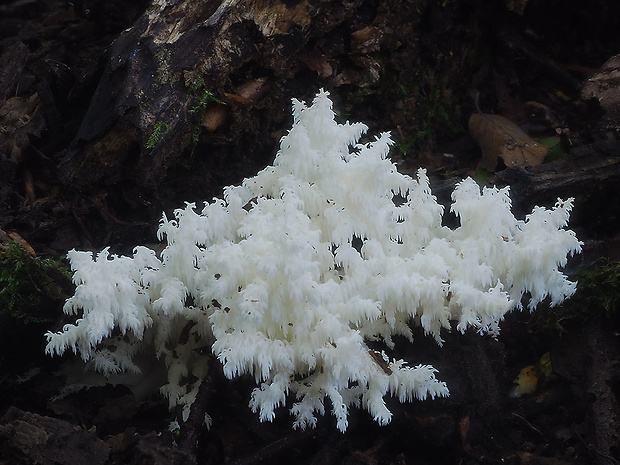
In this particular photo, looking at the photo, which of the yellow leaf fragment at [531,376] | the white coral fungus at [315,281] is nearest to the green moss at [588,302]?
the yellow leaf fragment at [531,376]

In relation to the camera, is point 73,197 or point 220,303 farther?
point 73,197

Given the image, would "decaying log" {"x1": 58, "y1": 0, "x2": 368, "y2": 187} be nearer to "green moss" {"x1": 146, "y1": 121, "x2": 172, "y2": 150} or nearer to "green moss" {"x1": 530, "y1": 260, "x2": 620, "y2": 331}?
"green moss" {"x1": 146, "y1": 121, "x2": 172, "y2": 150}

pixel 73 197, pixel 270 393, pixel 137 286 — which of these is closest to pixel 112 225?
pixel 73 197

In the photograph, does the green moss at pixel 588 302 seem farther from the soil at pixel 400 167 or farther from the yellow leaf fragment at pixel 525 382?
the yellow leaf fragment at pixel 525 382

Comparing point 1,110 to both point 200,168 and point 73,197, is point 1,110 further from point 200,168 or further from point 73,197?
point 200,168

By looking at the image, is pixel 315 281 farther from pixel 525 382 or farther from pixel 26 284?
pixel 26 284

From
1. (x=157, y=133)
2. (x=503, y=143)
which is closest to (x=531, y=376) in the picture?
(x=503, y=143)

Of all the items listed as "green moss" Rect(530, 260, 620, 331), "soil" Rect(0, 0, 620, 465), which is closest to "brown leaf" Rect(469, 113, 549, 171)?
"soil" Rect(0, 0, 620, 465)

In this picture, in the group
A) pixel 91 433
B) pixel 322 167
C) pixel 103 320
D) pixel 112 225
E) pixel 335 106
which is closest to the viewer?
pixel 103 320
